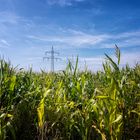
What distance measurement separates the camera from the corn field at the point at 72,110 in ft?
10.9

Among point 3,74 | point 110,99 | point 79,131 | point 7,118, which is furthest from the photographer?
point 3,74

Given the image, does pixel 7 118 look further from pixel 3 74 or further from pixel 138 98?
pixel 138 98

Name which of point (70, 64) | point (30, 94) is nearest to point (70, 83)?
point (70, 64)

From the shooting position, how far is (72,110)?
3986 millimetres

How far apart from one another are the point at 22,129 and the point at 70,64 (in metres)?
1.21

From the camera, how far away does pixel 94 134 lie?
363cm

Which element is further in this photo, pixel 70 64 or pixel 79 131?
pixel 70 64

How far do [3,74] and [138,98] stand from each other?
195cm

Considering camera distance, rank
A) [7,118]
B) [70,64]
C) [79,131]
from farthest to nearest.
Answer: [70,64] < [7,118] < [79,131]

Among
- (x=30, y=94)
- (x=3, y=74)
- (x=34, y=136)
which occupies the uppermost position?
(x=3, y=74)

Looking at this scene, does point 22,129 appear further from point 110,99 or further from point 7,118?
point 110,99

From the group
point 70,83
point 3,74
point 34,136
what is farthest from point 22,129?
point 70,83

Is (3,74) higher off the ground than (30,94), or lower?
higher

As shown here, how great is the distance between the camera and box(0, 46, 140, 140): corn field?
332 centimetres
